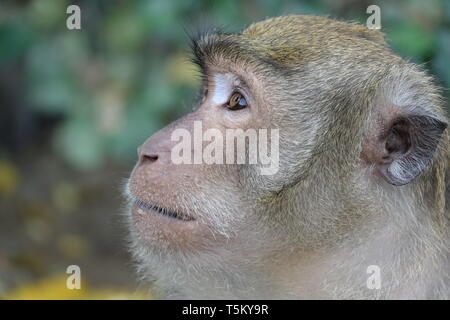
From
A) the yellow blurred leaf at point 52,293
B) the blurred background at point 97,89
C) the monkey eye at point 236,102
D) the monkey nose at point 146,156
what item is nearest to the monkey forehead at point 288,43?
the monkey eye at point 236,102

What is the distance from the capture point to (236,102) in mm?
2984

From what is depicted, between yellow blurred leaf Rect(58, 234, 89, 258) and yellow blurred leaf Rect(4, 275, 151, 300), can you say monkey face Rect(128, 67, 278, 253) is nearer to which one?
yellow blurred leaf Rect(4, 275, 151, 300)

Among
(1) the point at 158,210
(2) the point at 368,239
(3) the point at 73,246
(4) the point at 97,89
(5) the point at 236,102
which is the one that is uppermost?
(4) the point at 97,89

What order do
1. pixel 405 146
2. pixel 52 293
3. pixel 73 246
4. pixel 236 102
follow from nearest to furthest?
pixel 405 146 → pixel 236 102 → pixel 52 293 → pixel 73 246

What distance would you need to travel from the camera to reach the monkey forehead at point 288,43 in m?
2.99

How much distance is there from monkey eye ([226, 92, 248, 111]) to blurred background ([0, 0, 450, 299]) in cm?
145

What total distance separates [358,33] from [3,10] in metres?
3.03

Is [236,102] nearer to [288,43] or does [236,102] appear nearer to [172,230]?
[288,43]

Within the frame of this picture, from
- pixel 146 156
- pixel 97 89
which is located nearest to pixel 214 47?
pixel 146 156

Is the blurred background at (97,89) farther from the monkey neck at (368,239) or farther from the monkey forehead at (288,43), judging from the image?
the monkey neck at (368,239)

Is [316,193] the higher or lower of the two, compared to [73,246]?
lower

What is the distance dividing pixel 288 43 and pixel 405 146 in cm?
50

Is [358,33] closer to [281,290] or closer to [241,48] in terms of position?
[241,48]
